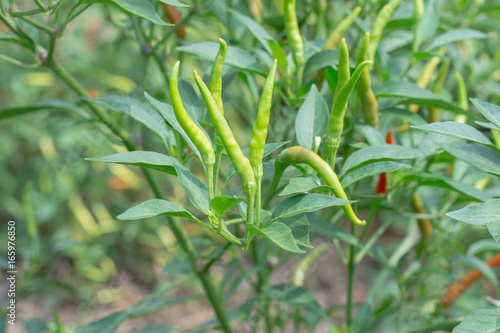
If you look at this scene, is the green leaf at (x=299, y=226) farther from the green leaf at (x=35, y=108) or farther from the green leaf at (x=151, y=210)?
the green leaf at (x=35, y=108)

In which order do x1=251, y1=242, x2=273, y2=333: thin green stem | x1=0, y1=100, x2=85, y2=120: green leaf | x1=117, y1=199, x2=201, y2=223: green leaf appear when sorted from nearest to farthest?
x1=117, y1=199, x2=201, y2=223: green leaf
x1=0, y1=100, x2=85, y2=120: green leaf
x1=251, y1=242, x2=273, y2=333: thin green stem

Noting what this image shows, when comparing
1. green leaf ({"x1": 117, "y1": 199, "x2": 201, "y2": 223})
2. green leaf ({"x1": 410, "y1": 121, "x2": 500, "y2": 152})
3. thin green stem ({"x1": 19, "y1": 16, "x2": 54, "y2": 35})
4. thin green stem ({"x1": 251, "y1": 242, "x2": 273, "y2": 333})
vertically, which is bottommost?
thin green stem ({"x1": 251, "y1": 242, "x2": 273, "y2": 333})

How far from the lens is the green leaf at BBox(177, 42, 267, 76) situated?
62 centimetres

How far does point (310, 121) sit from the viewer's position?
0.61 meters

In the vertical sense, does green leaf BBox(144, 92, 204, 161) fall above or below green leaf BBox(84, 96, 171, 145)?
above

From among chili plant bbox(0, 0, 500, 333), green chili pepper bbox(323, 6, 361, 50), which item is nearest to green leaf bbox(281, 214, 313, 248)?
chili plant bbox(0, 0, 500, 333)

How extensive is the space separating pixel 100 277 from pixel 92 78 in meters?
0.87

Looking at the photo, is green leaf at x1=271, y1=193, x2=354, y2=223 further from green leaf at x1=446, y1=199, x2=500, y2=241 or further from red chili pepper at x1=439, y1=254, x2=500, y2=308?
red chili pepper at x1=439, y1=254, x2=500, y2=308

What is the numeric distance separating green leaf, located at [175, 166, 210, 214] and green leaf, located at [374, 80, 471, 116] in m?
0.30

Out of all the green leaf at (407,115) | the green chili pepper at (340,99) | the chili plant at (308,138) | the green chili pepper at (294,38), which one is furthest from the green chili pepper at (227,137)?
the green leaf at (407,115)

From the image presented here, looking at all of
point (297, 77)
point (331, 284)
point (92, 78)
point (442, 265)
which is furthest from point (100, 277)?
point (297, 77)

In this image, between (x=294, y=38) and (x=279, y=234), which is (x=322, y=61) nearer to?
(x=294, y=38)

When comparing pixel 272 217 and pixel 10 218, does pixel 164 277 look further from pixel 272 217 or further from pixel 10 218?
pixel 272 217

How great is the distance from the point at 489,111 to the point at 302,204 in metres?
0.25
